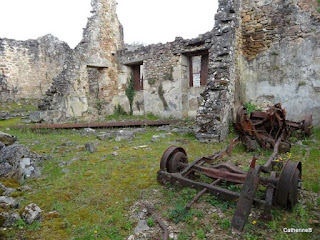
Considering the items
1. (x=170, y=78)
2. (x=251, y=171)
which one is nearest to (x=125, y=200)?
(x=251, y=171)

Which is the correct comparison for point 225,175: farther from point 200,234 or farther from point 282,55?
point 282,55

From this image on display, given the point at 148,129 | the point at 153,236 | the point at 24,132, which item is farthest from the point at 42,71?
the point at 153,236

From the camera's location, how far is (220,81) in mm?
6922

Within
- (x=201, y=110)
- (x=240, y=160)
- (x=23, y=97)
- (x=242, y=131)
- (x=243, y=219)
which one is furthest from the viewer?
(x=23, y=97)

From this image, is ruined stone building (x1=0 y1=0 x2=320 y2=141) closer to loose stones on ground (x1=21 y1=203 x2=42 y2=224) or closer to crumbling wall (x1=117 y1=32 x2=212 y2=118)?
crumbling wall (x1=117 y1=32 x2=212 y2=118)

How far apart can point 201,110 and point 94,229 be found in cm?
495

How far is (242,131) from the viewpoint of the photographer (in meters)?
5.48

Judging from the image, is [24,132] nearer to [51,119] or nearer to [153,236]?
[51,119]

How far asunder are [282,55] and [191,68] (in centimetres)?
464

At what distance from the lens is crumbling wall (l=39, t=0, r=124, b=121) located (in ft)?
35.0

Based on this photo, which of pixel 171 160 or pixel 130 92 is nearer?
pixel 171 160

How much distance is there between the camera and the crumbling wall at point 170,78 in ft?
35.0

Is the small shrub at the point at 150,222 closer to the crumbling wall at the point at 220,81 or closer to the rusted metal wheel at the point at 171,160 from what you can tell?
the rusted metal wheel at the point at 171,160

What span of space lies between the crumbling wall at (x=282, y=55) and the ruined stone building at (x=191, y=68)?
27mm
